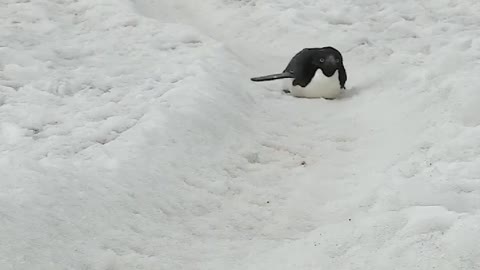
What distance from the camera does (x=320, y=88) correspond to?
5152 millimetres

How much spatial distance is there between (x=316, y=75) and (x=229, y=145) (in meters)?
1.43

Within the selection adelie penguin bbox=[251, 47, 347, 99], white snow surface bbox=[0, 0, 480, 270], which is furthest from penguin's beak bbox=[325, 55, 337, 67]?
white snow surface bbox=[0, 0, 480, 270]

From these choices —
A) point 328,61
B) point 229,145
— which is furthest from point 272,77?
point 229,145

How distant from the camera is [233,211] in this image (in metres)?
3.43

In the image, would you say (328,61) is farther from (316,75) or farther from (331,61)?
(316,75)

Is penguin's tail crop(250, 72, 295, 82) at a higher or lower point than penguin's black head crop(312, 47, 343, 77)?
lower

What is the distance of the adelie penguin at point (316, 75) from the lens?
201 inches

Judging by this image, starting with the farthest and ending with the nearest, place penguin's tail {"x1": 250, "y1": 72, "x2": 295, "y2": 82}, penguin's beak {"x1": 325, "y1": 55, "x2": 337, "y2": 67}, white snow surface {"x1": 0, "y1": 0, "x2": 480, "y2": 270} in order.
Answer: penguin's tail {"x1": 250, "y1": 72, "x2": 295, "y2": 82}
penguin's beak {"x1": 325, "y1": 55, "x2": 337, "y2": 67}
white snow surface {"x1": 0, "y1": 0, "x2": 480, "y2": 270}

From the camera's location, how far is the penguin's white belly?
201 inches

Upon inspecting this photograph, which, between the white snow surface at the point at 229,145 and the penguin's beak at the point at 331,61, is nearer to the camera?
the white snow surface at the point at 229,145

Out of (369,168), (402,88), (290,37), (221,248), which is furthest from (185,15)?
(221,248)

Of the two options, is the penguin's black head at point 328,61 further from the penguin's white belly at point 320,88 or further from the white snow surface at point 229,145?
the white snow surface at point 229,145

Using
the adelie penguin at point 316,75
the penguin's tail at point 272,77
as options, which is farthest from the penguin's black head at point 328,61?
the penguin's tail at point 272,77

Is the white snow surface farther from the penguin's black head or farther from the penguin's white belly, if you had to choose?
the penguin's black head
